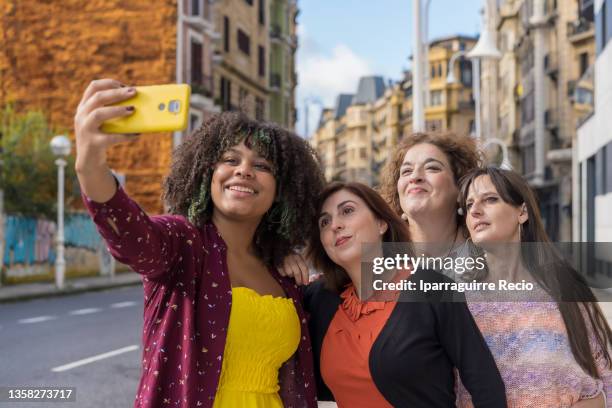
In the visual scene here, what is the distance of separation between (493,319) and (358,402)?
59cm

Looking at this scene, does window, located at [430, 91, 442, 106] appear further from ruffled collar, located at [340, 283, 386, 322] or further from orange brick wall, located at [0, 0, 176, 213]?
ruffled collar, located at [340, 283, 386, 322]

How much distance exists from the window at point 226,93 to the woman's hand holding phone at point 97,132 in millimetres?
35805

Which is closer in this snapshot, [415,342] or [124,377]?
[415,342]

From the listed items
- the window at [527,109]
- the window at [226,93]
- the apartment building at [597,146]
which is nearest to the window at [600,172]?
the apartment building at [597,146]

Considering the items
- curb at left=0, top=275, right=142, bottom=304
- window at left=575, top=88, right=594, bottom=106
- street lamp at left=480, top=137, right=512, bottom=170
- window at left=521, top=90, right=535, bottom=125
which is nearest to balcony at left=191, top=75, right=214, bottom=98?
curb at left=0, top=275, right=142, bottom=304

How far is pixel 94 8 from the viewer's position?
32.4 metres

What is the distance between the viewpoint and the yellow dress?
2865mm

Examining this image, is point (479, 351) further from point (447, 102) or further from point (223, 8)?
point (447, 102)

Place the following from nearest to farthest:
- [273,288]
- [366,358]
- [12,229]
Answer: [366,358] → [273,288] → [12,229]

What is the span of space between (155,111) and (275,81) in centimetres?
4659

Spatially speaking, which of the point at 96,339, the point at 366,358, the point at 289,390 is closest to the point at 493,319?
the point at 366,358

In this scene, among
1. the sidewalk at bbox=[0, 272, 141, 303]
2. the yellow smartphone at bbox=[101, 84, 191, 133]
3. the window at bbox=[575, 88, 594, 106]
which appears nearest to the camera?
the yellow smartphone at bbox=[101, 84, 191, 133]

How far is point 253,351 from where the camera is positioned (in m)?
2.91

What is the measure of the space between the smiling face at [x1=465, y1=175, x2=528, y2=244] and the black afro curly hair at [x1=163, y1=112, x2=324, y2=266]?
66cm
